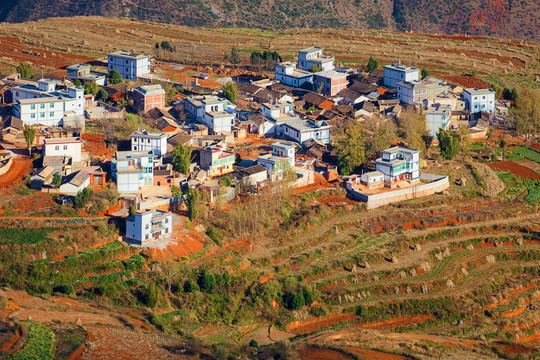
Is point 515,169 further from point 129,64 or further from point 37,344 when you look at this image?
point 37,344

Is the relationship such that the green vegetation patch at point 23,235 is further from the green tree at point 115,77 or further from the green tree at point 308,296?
the green tree at point 115,77

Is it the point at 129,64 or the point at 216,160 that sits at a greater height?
the point at 129,64

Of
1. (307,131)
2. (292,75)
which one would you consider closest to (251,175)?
(307,131)

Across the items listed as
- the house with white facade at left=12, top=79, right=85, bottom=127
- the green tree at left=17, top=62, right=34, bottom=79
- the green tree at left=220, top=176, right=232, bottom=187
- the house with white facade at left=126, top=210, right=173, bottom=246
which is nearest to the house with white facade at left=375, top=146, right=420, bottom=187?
the green tree at left=220, top=176, right=232, bottom=187

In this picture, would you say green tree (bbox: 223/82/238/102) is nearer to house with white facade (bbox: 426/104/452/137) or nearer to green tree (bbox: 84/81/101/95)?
green tree (bbox: 84/81/101/95)

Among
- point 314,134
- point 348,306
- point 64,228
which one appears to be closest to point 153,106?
point 314,134

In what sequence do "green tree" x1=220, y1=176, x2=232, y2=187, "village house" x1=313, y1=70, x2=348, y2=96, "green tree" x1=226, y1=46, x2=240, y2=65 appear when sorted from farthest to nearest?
1. "green tree" x1=226, y1=46, x2=240, y2=65
2. "village house" x1=313, y1=70, x2=348, y2=96
3. "green tree" x1=220, y1=176, x2=232, y2=187
